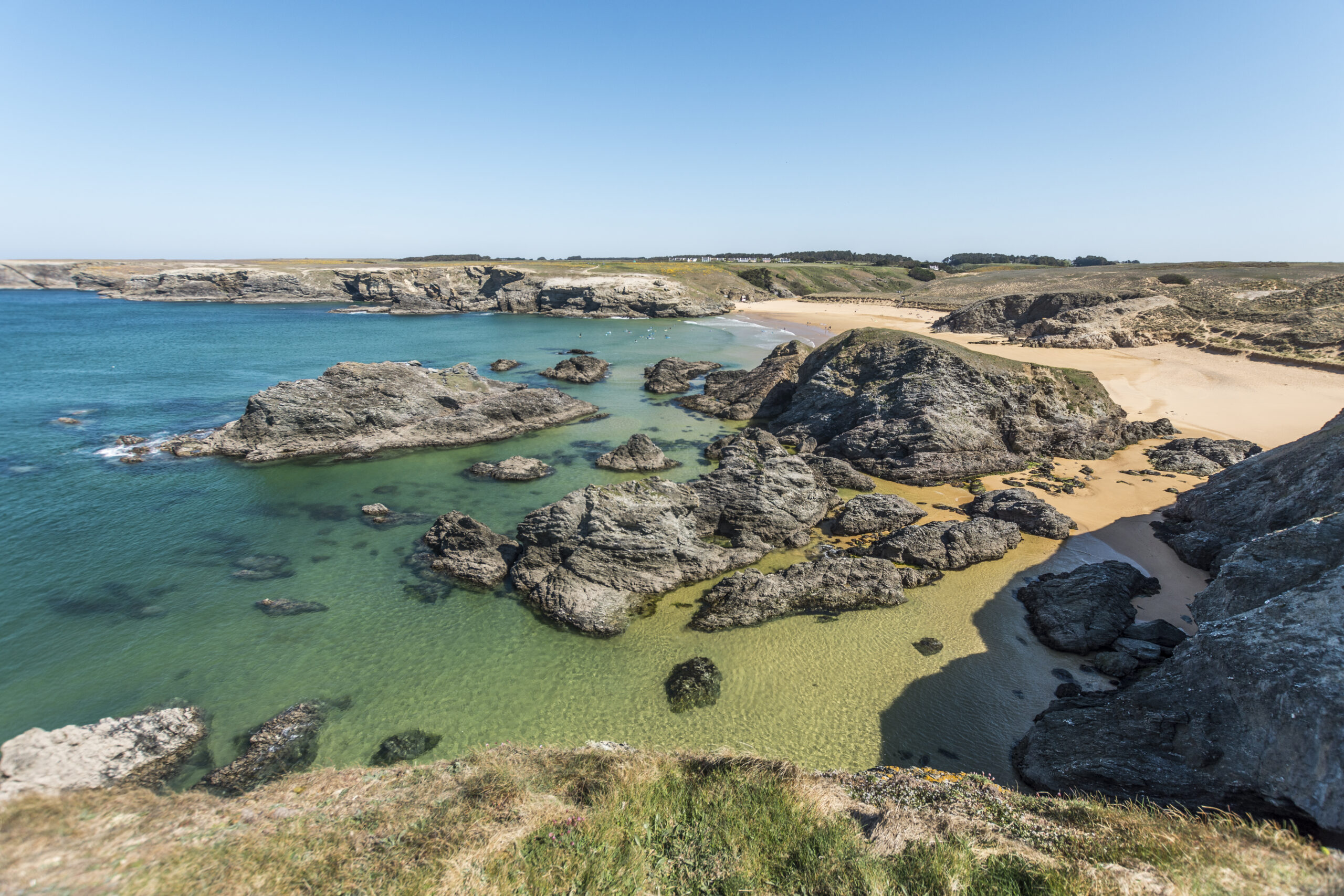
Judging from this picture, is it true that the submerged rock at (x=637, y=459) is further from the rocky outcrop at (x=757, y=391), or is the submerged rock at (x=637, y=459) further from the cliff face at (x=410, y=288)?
the cliff face at (x=410, y=288)

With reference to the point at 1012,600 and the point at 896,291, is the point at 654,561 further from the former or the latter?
the point at 896,291

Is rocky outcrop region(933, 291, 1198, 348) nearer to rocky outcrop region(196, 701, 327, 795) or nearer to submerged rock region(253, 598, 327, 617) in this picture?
submerged rock region(253, 598, 327, 617)

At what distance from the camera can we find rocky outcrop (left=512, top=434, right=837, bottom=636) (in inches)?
671

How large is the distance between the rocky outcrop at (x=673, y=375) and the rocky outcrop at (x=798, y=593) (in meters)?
31.7

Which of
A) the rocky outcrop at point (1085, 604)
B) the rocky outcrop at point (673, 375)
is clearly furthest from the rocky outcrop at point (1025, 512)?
the rocky outcrop at point (673, 375)

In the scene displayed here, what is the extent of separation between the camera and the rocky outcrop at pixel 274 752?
11102 mm

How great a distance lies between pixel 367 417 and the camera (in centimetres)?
3231

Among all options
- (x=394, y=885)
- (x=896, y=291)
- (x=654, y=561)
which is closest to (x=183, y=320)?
(x=654, y=561)

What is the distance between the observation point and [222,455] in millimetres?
29797

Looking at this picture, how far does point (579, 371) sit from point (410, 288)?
89777 millimetres

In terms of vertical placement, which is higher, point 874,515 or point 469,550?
point 874,515

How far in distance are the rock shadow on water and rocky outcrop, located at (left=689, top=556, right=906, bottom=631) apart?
8.86 ft

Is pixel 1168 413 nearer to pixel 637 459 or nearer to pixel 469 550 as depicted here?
pixel 637 459

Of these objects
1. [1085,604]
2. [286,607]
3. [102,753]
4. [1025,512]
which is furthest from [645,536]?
[1025,512]
